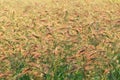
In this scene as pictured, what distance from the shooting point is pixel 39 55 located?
3.24m

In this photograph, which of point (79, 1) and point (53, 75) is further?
point (79, 1)

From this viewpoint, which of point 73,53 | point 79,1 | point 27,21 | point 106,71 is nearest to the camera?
point 106,71

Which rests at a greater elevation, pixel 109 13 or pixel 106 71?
pixel 109 13

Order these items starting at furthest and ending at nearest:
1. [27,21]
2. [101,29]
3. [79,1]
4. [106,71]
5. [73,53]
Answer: [79,1] < [27,21] < [101,29] < [73,53] < [106,71]

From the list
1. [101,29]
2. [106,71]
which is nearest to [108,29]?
[101,29]

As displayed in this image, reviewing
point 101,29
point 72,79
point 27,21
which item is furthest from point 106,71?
point 27,21

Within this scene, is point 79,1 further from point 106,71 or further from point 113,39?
point 106,71

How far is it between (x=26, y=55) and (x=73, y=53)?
0.49 meters

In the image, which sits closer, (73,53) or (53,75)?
(53,75)

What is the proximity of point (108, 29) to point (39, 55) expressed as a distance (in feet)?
3.42

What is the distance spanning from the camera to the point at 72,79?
128 inches

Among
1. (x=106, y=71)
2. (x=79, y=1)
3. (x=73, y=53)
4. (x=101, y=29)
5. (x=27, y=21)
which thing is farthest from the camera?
(x=79, y=1)

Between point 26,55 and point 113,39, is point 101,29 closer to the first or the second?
point 113,39

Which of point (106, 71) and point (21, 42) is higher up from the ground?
point (21, 42)
